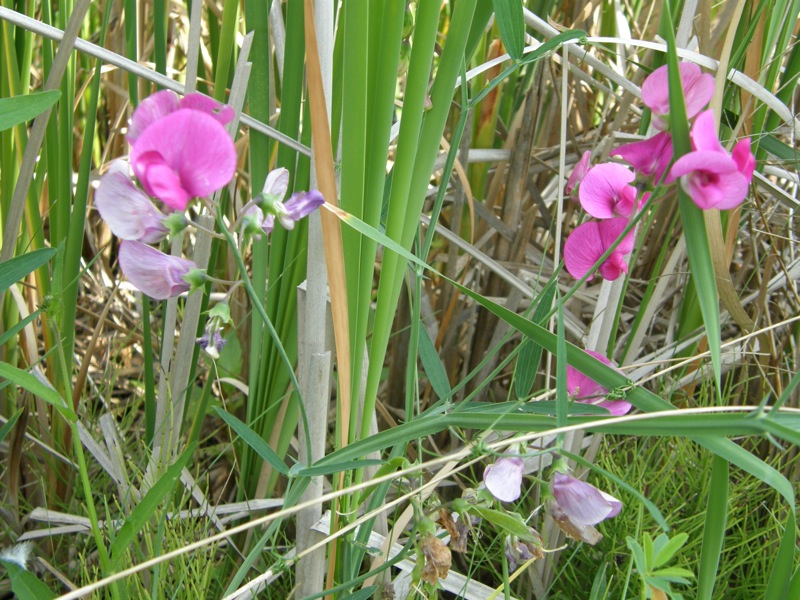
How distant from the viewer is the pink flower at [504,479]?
1.68 ft

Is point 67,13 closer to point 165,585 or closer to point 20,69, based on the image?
point 20,69

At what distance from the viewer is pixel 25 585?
1.95 feet

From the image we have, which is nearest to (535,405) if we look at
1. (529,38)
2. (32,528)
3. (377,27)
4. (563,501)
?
(563,501)

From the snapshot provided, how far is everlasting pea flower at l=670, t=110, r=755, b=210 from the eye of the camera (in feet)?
1.37

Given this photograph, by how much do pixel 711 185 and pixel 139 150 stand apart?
0.31 m

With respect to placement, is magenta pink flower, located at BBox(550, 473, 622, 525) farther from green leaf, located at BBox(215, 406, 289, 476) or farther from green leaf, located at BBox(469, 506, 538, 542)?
green leaf, located at BBox(215, 406, 289, 476)

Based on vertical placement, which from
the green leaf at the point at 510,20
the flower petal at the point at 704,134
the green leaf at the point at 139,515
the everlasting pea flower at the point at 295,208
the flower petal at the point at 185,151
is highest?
the green leaf at the point at 510,20

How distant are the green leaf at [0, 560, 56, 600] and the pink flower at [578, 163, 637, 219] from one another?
1.64 feet

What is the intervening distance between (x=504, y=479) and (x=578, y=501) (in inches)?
2.3

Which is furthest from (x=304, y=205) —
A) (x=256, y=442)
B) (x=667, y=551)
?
(x=667, y=551)

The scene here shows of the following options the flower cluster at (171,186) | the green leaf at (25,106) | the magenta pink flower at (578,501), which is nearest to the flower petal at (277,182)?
the flower cluster at (171,186)

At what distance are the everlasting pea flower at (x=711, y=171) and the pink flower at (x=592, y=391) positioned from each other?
6.0 inches

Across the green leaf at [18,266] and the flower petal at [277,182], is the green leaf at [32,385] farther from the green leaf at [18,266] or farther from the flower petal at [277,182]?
the flower petal at [277,182]

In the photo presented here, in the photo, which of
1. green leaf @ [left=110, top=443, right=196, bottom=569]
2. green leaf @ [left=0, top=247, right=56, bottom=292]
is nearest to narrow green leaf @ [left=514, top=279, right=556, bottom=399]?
green leaf @ [left=110, top=443, right=196, bottom=569]
